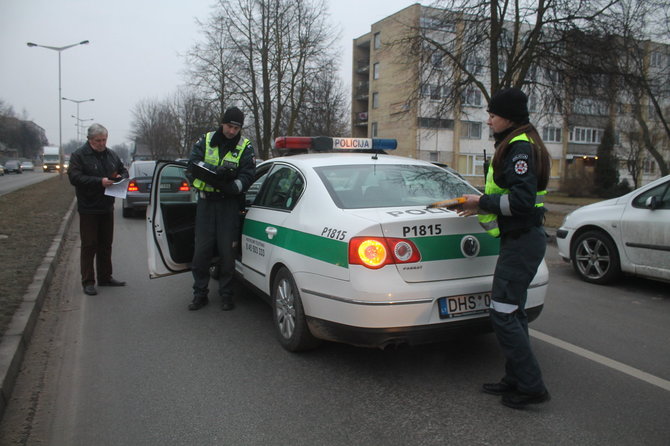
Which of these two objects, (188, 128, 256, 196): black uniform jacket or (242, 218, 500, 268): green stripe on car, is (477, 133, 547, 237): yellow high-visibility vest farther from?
(188, 128, 256, 196): black uniform jacket

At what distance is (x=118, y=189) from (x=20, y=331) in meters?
2.14

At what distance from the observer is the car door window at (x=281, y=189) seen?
4.19 m

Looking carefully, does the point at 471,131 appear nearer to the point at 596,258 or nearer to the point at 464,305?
the point at 596,258

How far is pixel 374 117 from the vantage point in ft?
167

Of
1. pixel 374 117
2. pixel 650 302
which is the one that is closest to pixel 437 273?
pixel 650 302

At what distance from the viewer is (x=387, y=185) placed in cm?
403

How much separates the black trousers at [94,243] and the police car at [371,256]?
249 cm

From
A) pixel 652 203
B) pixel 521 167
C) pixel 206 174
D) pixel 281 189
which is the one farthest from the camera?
pixel 652 203

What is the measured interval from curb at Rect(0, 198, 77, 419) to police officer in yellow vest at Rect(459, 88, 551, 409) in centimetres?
301

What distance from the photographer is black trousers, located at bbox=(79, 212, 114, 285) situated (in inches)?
234

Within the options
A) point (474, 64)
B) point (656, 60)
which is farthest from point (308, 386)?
point (656, 60)

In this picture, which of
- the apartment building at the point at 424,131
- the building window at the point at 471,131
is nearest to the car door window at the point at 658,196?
the apartment building at the point at 424,131

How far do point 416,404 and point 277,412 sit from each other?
837 mm

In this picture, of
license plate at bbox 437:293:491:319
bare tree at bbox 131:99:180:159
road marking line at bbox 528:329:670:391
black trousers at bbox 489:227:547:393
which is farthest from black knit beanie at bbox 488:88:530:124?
bare tree at bbox 131:99:180:159
